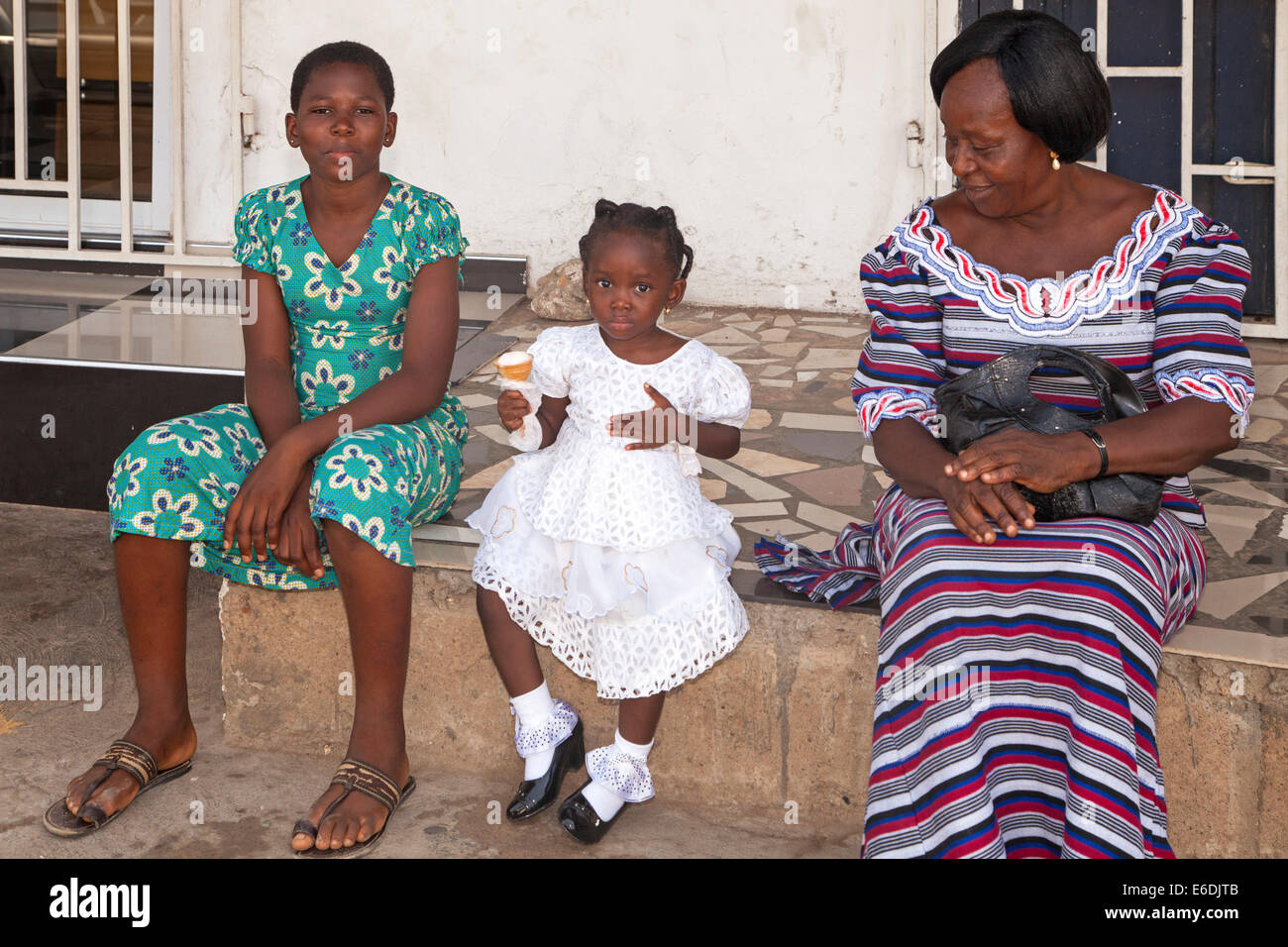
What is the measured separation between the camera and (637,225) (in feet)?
8.46

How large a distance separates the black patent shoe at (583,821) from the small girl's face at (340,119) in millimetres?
1360

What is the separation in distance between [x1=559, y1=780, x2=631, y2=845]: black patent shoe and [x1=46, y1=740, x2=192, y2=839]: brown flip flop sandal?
33.6 inches

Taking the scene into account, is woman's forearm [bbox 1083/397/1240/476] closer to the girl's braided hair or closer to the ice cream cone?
the girl's braided hair

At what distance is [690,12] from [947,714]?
4.37m

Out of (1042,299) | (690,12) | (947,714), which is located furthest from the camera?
(690,12)

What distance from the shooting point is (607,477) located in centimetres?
266

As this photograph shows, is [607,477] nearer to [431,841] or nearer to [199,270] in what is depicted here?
[431,841]

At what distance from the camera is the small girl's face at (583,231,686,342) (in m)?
2.58

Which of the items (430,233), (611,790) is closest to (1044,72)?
(430,233)

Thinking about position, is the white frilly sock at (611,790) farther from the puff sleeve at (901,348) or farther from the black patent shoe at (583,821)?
the puff sleeve at (901,348)

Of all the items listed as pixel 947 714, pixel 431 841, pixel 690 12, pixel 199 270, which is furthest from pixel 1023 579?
pixel 199 270

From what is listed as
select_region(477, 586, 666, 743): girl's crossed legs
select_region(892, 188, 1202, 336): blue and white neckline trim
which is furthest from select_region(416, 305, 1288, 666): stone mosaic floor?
select_region(892, 188, 1202, 336): blue and white neckline trim

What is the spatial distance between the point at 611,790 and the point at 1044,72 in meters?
1.53

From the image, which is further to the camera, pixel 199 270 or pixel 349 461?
pixel 199 270
